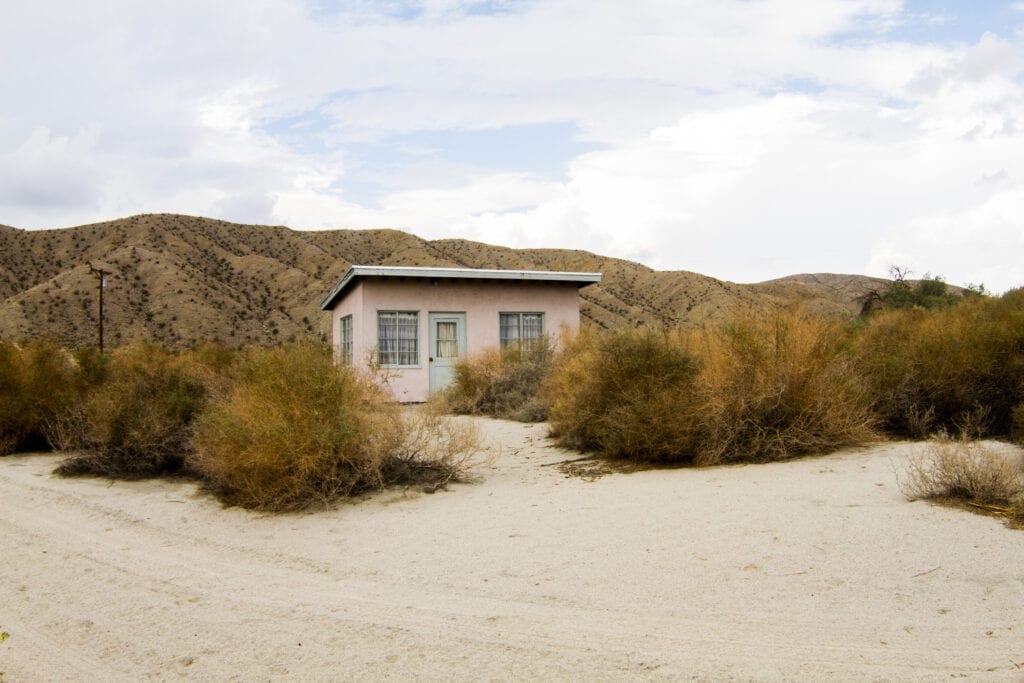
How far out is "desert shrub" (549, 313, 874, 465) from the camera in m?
7.84

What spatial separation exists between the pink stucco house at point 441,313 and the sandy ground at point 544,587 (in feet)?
36.1

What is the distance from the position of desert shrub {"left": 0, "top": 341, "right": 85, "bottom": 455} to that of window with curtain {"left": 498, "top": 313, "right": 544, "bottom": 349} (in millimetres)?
9842

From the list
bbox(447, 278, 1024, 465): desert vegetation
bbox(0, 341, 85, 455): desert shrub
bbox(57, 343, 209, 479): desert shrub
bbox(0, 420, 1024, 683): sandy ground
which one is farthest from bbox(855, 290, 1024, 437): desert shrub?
bbox(0, 341, 85, 455): desert shrub

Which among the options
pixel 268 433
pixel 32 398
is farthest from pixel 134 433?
pixel 32 398

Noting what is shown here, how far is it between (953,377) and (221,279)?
47.0 metres

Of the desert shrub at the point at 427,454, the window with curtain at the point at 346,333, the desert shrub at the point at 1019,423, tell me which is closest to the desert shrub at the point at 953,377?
the desert shrub at the point at 1019,423

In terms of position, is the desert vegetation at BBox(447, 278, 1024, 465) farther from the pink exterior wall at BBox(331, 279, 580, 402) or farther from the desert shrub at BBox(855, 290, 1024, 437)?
the pink exterior wall at BBox(331, 279, 580, 402)

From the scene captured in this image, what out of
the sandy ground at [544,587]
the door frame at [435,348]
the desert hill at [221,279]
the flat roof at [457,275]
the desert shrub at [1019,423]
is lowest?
the sandy ground at [544,587]

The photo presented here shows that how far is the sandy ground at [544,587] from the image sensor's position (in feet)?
12.7

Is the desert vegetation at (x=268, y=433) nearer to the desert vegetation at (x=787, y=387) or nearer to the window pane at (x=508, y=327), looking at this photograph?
the desert vegetation at (x=787, y=387)

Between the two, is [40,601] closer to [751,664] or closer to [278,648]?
[278,648]

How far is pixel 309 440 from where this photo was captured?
6.80m

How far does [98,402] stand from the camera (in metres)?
9.09

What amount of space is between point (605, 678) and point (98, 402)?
7587 mm
